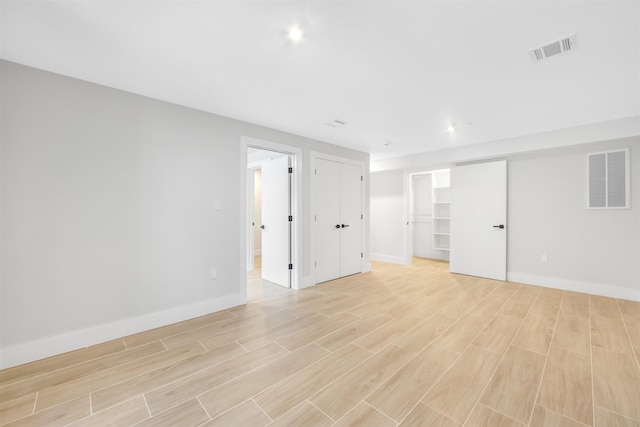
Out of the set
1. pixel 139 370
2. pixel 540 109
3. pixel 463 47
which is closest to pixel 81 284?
pixel 139 370

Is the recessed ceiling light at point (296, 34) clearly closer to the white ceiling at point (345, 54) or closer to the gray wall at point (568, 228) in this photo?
the white ceiling at point (345, 54)

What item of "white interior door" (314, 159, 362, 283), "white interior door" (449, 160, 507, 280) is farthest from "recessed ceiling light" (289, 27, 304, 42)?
"white interior door" (449, 160, 507, 280)

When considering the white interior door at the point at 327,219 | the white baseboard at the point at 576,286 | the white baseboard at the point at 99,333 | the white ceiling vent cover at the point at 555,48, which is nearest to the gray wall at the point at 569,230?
the white baseboard at the point at 576,286

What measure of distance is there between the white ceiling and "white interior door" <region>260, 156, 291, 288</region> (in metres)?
1.24

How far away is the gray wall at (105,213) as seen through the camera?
2.12 meters

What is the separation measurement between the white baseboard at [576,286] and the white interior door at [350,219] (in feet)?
8.99

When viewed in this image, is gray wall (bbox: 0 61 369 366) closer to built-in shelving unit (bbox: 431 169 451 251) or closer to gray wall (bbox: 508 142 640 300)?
gray wall (bbox: 508 142 640 300)

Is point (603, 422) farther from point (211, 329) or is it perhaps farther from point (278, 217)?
point (278, 217)

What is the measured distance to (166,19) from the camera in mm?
1669

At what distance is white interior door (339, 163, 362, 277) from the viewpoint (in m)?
4.93

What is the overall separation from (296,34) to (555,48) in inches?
76.4

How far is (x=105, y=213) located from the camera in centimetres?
251

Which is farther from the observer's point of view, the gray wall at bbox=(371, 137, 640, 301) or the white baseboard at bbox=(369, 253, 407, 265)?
the white baseboard at bbox=(369, 253, 407, 265)

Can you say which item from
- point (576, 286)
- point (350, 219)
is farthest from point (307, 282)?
point (576, 286)
